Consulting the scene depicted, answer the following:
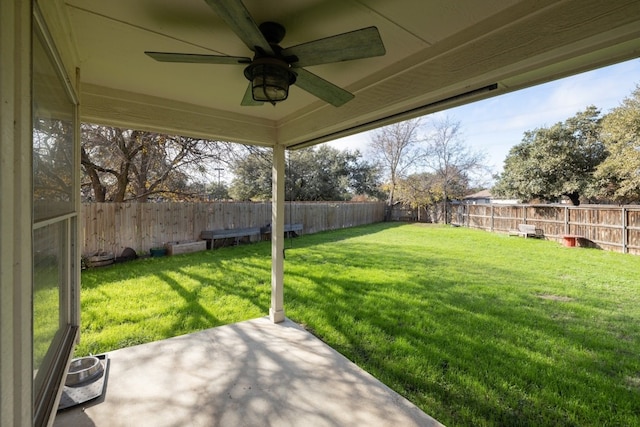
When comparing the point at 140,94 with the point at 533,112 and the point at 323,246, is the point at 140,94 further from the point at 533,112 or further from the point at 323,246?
the point at 533,112

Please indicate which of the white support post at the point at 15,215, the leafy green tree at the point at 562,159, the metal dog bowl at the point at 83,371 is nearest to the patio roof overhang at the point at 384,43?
the white support post at the point at 15,215

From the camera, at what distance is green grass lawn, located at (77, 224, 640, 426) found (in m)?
2.10

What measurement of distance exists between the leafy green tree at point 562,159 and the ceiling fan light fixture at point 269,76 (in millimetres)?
13389

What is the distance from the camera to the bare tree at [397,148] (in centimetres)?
1529

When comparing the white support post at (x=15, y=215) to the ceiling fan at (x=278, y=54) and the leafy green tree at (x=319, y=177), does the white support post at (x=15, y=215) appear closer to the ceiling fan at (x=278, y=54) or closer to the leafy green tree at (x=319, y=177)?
the ceiling fan at (x=278, y=54)

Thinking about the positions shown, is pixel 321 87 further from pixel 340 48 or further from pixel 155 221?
pixel 155 221

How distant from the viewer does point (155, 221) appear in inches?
250

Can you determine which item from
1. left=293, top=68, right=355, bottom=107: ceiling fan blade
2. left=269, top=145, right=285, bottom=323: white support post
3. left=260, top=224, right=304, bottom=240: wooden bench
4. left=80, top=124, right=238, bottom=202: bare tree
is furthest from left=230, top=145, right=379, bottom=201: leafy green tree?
left=293, top=68, right=355, bottom=107: ceiling fan blade

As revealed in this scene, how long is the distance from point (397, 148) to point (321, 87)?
1509cm

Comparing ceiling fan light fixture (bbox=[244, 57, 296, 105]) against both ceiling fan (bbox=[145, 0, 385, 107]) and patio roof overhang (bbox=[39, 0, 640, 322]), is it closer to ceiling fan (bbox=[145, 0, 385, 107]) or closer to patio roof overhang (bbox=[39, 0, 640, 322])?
ceiling fan (bbox=[145, 0, 385, 107])

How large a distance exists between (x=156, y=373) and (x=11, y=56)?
2.31 metres

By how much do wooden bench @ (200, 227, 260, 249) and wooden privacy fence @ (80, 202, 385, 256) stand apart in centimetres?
20

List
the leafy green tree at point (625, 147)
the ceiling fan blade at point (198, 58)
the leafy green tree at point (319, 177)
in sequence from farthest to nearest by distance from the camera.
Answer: the leafy green tree at point (319, 177)
the leafy green tree at point (625, 147)
the ceiling fan blade at point (198, 58)

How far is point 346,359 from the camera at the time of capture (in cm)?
249
